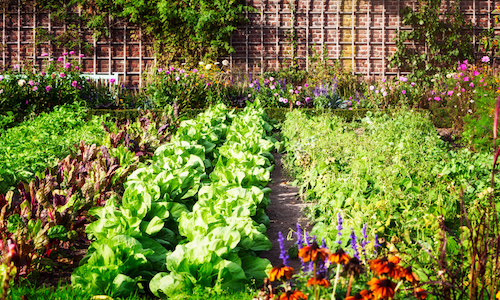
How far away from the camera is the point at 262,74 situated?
399 inches

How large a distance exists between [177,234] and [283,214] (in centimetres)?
92

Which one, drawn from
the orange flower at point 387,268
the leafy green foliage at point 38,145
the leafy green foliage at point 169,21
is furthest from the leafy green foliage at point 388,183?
the leafy green foliage at point 169,21

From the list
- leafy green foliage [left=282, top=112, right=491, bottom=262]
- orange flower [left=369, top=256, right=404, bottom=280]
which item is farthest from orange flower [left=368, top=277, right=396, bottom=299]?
leafy green foliage [left=282, top=112, right=491, bottom=262]

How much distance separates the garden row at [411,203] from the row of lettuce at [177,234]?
0.44m

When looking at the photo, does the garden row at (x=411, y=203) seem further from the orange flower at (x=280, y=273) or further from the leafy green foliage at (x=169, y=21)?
the leafy green foliage at (x=169, y=21)

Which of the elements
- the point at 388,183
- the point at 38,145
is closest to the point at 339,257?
the point at 388,183

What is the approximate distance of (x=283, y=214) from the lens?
3.41m

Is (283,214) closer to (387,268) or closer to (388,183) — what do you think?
(388,183)

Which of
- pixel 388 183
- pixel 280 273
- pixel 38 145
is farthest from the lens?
pixel 38 145

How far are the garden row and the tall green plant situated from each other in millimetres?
6269

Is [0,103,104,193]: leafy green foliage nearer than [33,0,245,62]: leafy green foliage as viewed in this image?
→ Yes

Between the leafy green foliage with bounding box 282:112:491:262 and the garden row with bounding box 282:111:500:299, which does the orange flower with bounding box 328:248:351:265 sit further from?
the leafy green foliage with bounding box 282:112:491:262

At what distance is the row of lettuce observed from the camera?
2.05m

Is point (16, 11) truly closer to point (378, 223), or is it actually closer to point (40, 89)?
point (40, 89)
